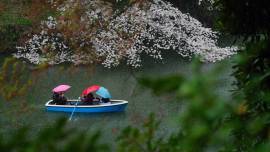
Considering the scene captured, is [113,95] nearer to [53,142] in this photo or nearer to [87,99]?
[87,99]

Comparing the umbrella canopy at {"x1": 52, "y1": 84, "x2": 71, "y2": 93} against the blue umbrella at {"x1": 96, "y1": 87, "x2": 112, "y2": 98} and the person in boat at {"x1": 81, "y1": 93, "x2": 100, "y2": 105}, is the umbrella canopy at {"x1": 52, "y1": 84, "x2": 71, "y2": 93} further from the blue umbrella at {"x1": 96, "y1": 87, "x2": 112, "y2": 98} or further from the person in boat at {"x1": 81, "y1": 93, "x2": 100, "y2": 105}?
the blue umbrella at {"x1": 96, "y1": 87, "x2": 112, "y2": 98}

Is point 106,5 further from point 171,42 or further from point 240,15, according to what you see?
point 240,15

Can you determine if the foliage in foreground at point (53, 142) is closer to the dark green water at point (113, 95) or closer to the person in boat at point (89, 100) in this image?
the dark green water at point (113, 95)

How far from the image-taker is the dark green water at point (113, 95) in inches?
376

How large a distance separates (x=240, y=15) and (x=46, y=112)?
847 cm

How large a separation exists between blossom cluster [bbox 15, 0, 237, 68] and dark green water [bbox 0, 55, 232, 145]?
16.4 inches

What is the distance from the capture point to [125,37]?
520 inches

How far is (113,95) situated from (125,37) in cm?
251

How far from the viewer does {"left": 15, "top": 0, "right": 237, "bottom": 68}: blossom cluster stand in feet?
41.3

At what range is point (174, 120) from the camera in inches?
38.0

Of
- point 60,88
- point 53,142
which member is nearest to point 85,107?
point 60,88

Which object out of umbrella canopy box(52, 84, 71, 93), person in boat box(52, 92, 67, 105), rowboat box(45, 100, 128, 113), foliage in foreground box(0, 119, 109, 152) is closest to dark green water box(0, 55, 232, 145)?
rowboat box(45, 100, 128, 113)

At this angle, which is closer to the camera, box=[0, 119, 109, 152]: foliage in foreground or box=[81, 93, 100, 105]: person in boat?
box=[0, 119, 109, 152]: foliage in foreground

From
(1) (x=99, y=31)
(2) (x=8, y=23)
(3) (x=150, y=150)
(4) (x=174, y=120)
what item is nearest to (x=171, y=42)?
(1) (x=99, y=31)
